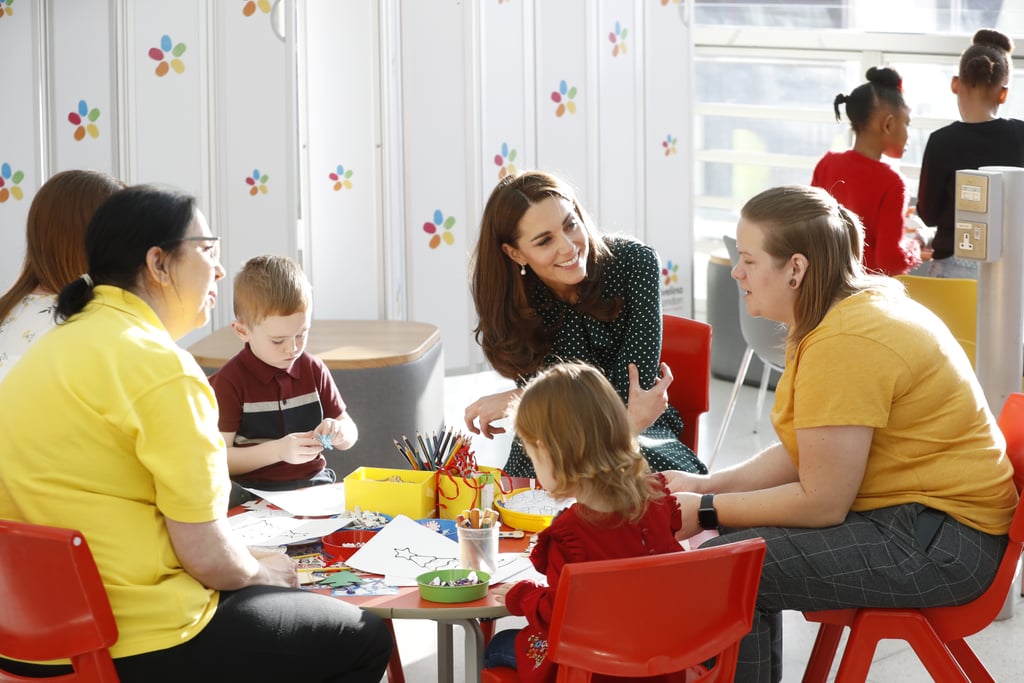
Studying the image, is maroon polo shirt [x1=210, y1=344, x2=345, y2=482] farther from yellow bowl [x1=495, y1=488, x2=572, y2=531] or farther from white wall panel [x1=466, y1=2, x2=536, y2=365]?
white wall panel [x1=466, y1=2, x2=536, y2=365]

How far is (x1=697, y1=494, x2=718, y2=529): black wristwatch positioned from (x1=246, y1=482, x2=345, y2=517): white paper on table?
0.66 m

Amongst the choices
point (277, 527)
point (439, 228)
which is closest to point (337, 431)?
point (277, 527)

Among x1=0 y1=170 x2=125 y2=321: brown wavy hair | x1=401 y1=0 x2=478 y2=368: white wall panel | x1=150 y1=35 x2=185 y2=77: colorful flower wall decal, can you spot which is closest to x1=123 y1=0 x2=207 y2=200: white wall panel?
x1=150 y1=35 x2=185 y2=77: colorful flower wall decal

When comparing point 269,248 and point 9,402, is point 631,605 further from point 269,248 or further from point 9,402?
point 269,248

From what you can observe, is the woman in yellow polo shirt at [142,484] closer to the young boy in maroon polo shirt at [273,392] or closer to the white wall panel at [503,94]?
the young boy in maroon polo shirt at [273,392]

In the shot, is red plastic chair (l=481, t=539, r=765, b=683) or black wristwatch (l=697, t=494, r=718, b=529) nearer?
red plastic chair (l=481, t=539, r=765, b=683)

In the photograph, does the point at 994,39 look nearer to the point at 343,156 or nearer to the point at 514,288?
→ the point at 343,156

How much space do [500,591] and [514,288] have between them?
3.49ft

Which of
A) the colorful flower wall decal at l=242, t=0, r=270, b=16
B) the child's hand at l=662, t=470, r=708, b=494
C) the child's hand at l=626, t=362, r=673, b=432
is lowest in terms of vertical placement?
the child's hand at l=662, t=470, r=708, b=494

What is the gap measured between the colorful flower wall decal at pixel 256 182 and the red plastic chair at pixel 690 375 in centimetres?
182

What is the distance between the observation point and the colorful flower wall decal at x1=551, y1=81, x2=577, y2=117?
4887mm

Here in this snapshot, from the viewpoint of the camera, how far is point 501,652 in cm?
198

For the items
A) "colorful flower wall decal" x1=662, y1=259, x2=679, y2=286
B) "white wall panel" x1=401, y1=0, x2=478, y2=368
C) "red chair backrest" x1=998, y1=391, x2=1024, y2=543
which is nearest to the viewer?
"red chair backrest" x1=998, y1=391, x2=1024, y2=543

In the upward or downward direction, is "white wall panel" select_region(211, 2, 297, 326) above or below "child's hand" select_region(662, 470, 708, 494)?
above
